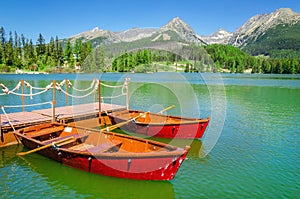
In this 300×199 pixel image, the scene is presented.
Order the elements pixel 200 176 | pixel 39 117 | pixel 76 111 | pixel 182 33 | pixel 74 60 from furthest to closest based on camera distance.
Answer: pixel 74 60 < pixel 182 33 < pixel 76 111 < pixel 39 117 < pixel 200 176

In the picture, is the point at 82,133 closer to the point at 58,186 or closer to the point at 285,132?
the point at 58,186

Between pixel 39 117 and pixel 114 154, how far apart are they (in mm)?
8453

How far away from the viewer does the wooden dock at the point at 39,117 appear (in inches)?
495

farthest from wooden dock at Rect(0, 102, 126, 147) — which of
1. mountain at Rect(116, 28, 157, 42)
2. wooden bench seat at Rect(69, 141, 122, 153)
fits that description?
mountain at Rect(116, 28, 157, 42)

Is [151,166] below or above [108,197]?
above

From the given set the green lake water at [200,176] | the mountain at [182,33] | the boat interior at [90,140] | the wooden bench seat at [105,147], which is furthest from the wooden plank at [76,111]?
the mountain at [182,33]

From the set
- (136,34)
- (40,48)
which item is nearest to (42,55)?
(40,48)

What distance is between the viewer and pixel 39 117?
15.1 metres

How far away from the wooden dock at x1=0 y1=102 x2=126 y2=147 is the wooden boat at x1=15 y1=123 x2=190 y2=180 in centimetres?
104

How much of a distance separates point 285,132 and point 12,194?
51.2 feet

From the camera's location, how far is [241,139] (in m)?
14.7

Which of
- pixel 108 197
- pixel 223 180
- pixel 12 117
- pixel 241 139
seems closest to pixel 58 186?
pixel 108 197

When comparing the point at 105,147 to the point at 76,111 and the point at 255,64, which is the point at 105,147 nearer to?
the point at 76,111

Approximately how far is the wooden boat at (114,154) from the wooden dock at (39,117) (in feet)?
3.41
